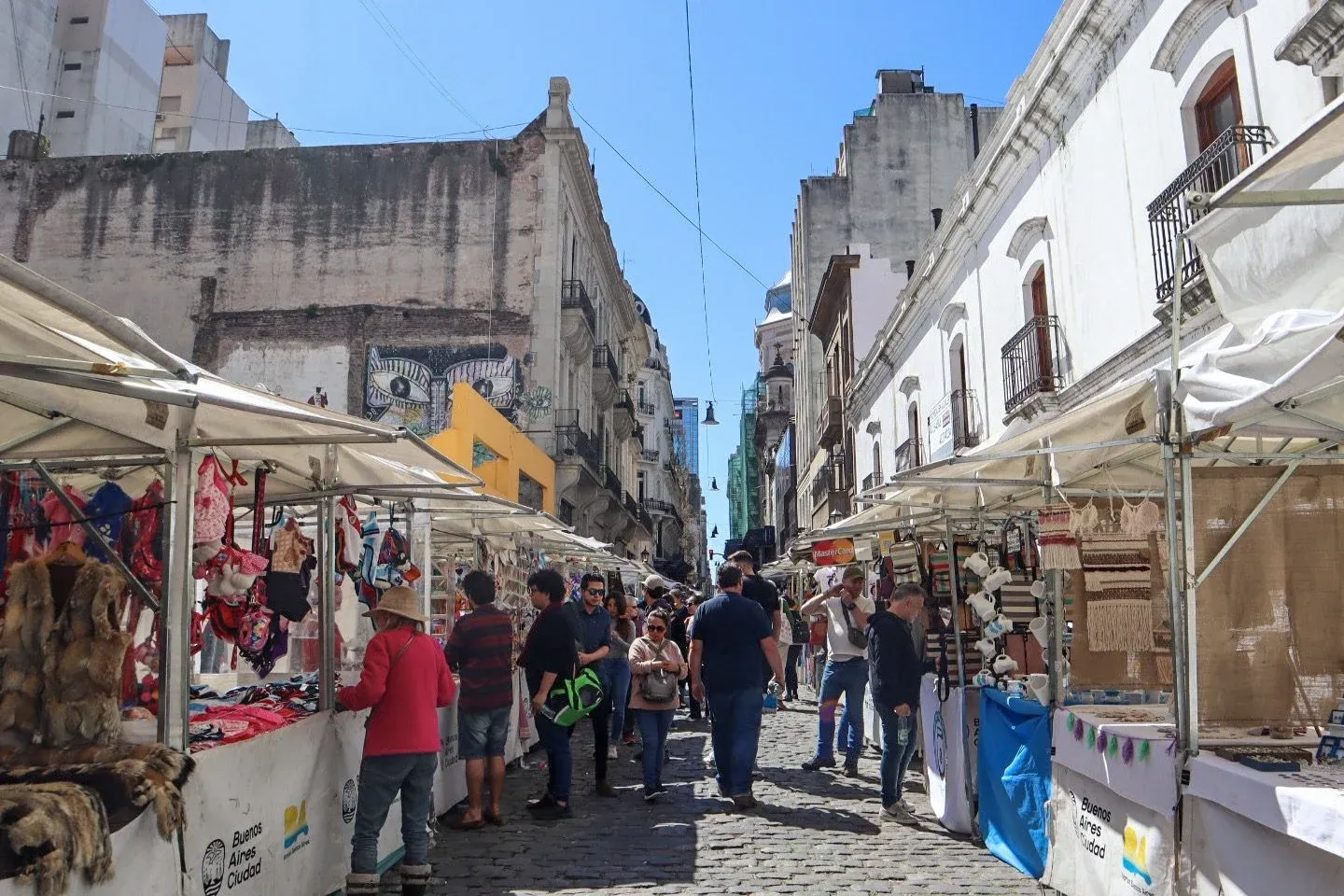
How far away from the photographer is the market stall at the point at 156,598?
3.32m

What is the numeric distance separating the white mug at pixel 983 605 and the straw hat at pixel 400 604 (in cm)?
383

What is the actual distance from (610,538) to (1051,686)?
98.1 feet

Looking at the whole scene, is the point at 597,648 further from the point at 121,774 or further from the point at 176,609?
the point at 121,774

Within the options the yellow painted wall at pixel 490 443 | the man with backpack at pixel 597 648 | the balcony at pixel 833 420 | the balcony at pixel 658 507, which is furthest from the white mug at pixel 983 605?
the balcony at pixel 658 507

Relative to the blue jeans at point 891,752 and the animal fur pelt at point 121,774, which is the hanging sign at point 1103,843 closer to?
the blue jeans at point 891,752

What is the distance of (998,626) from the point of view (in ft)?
22.6

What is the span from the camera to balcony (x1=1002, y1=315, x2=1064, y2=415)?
12969 millimetres

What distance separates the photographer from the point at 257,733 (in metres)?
4.69

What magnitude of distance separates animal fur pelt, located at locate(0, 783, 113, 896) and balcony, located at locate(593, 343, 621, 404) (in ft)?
85.1

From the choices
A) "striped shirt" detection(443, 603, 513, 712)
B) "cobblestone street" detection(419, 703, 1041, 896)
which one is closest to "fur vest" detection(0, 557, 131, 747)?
"cobblestone street" detection(419, 703, 1041, 896)

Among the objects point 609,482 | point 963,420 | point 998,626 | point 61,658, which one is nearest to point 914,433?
point 963,420

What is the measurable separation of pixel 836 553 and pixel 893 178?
20.7 meters

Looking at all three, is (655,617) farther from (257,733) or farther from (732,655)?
(257,733)

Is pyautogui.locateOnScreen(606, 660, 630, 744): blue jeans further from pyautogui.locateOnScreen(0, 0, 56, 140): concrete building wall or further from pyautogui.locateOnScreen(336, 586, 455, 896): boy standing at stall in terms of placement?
pyautogui.locateOnScreen(0, 0, 56, 140): concrete building wall
